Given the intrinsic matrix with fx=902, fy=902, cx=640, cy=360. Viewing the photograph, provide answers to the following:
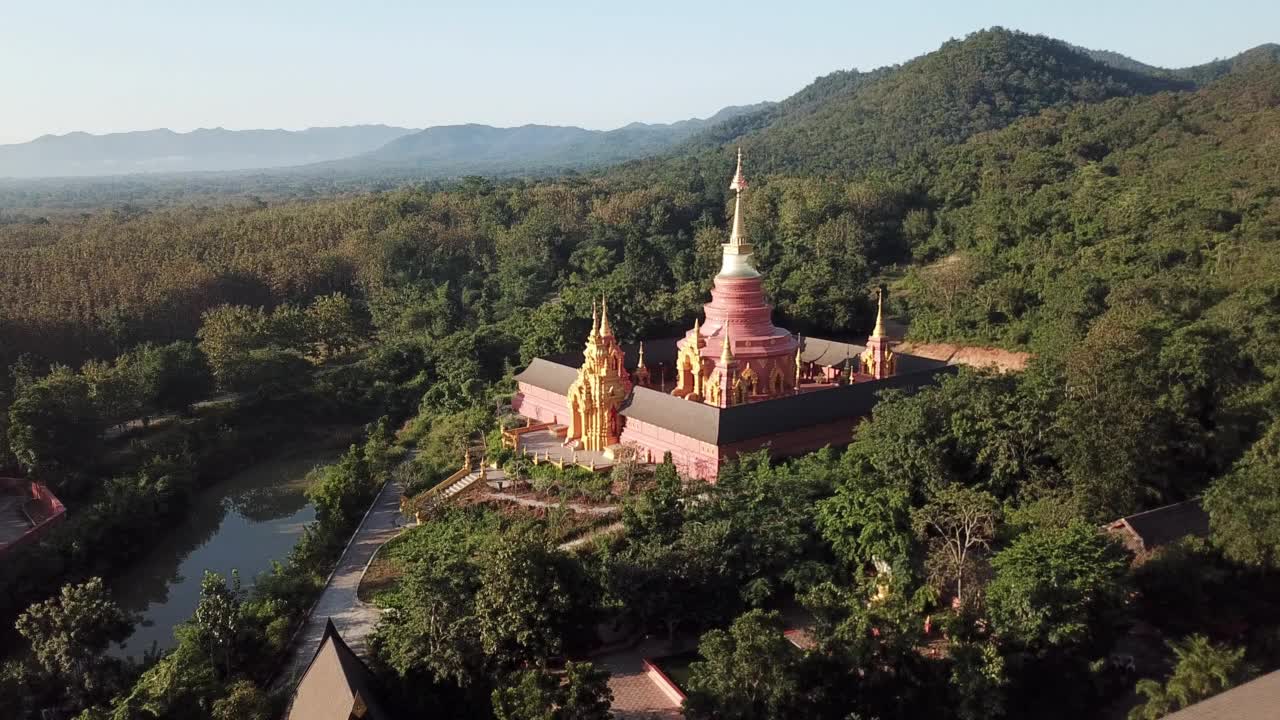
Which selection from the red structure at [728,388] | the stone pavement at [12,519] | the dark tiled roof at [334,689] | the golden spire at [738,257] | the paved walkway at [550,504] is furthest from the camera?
the golden spire at [738,257]

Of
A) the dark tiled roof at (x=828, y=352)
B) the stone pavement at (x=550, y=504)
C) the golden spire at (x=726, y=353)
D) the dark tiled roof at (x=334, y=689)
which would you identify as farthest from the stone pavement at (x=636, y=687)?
the dark tiled roof at (x=828, y=352)

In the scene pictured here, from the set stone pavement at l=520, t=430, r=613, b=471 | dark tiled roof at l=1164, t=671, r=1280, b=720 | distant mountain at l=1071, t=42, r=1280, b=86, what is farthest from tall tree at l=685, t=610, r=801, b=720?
distant mountain at l=1071, t=42, r=1280, b=86

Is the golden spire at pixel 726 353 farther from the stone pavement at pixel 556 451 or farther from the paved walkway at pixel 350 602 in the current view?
the paved walkway at pixel 350 602

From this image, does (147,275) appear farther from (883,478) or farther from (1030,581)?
(1030,581)

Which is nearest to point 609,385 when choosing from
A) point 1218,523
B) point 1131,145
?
point 1218,523

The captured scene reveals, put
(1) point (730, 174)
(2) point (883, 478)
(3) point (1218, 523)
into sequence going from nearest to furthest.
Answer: (3) point (1218, 523)
(2) point (883, 478)
(1) point (730, 174)

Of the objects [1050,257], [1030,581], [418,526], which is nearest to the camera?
[1030,581]

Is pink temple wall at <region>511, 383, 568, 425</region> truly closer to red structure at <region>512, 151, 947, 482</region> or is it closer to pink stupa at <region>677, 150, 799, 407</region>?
red structure at <region>512, 151, 947, 482</region>
